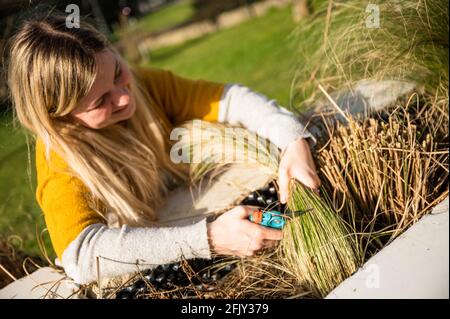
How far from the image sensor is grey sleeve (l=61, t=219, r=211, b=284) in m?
1.34

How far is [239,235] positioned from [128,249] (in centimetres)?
34

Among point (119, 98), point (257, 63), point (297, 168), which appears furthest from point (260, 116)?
point (257, 63)

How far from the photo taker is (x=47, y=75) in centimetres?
146

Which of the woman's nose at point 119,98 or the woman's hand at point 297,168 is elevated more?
the woman's nose at point 119,98

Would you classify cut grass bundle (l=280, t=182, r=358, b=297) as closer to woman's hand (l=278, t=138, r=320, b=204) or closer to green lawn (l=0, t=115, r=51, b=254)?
woman's hand (l=278, t=138, r=320, b=204)

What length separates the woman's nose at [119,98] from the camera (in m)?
1.57

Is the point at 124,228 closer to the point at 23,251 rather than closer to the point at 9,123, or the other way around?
the point at 9,123

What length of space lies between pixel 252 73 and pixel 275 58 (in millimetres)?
278

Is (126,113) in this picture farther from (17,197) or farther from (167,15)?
(167,15)

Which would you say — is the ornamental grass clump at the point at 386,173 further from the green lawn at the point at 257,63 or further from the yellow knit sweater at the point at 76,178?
the green lawn at the point at 257,63

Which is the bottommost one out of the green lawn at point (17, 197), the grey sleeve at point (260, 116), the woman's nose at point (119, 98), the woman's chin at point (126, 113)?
the green lawn at point (17, 197)

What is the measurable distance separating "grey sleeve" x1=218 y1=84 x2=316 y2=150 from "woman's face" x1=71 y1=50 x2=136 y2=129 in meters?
0.42

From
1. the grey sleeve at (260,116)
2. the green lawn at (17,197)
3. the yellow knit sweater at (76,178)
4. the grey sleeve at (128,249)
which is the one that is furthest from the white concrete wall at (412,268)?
the green lawn at (17,197)

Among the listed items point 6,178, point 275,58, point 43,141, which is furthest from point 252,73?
point 43,141
